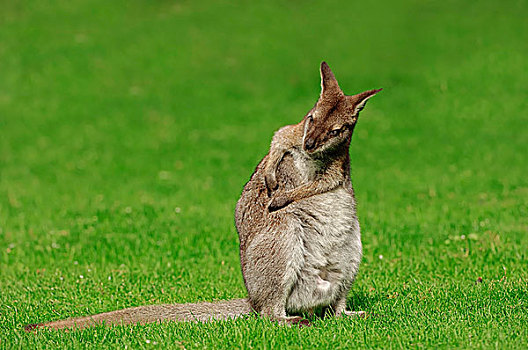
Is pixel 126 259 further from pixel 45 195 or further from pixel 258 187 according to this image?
pixel 45 195

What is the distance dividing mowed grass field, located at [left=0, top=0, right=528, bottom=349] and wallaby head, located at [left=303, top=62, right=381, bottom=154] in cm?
174

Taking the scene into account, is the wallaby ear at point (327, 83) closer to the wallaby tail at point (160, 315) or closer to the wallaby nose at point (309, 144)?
the wallaby nose at point (309, 144)

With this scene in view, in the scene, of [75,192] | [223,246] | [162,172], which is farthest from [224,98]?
[223,246]

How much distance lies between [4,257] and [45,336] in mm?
5113

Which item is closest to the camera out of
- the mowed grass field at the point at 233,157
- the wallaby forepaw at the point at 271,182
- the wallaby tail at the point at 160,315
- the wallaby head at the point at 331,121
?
the wallaby head at the point at 331,121

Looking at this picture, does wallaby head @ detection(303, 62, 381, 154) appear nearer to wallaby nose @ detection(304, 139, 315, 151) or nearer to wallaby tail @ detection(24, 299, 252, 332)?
wallaby nose @ detection(304, 139, 315, 151)

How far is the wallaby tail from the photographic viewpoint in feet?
23.6

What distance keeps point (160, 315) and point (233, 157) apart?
1241 cm

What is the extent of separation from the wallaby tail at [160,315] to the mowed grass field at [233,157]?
0.29 metres

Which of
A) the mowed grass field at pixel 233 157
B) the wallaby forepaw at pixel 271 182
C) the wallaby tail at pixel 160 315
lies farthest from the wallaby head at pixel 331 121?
the wallaby tail at pixel 160 315

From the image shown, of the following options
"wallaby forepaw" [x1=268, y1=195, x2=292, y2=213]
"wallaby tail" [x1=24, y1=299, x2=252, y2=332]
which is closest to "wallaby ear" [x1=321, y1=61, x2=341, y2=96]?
"wallaby forepaw" [x1=268, y1=195, x2=292, y2=213]

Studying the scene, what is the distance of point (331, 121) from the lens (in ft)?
22.6

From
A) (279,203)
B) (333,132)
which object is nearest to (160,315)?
(279,203)

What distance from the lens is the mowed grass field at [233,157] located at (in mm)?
7988
